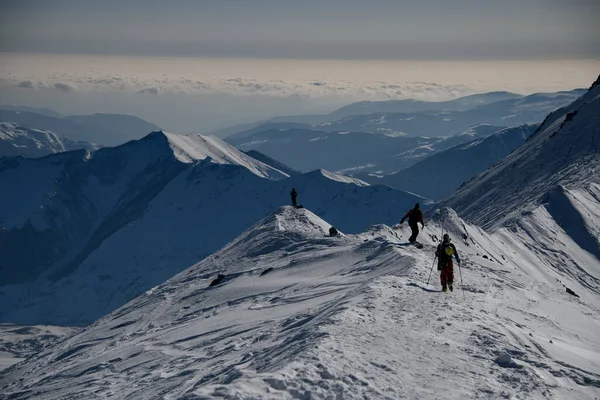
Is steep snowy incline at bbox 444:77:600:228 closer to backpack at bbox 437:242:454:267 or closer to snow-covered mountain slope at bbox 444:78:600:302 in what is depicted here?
snow-covered mountain slope at bbox 444:78:600:302

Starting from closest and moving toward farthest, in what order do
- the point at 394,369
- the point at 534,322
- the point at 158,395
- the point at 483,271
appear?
the point at 394,369 < the point at 158,395 < the point at 534,322 < the point at 483,271

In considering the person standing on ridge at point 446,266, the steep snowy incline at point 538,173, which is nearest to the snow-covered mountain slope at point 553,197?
the steep snowy incline at point 538,173

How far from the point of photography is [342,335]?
22.0m

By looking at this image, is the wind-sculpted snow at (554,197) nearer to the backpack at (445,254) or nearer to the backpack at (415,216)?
the backpack at (415,216)

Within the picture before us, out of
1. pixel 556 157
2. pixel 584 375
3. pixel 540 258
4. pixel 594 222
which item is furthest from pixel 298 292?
pixel 556 157

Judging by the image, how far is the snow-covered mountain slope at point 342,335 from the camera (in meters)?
19.7

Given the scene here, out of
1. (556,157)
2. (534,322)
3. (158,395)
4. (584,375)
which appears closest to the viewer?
(584,375)

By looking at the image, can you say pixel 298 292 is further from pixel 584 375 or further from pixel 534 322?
pixel 584 375

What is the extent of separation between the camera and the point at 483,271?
3944cm

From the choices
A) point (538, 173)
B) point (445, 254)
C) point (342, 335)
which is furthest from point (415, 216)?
point (538, 173)

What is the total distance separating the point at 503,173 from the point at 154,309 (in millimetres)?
72698

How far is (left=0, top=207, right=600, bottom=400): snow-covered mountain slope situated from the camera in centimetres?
1967

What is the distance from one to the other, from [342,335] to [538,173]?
3459 inches

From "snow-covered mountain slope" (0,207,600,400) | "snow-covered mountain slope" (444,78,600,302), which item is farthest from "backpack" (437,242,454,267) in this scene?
"snow-covered mountain slope" (444,78,600,302)
